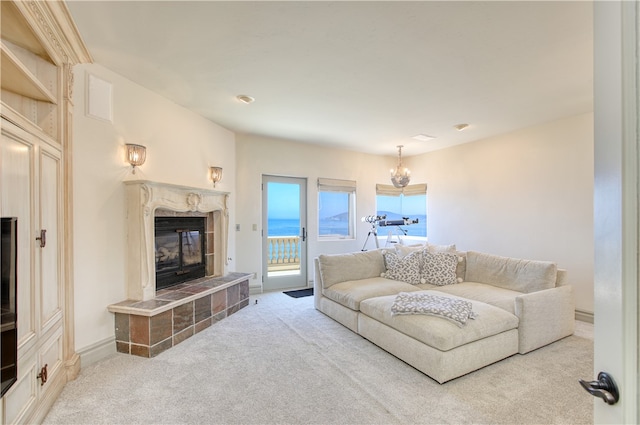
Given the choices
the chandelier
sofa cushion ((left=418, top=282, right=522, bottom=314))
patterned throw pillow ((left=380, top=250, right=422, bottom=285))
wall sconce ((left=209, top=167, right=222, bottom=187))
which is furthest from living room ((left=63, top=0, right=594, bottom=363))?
patterned throw pillow ((left=380, top=250, right=422, bottom=285))

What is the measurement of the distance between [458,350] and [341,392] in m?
0.97

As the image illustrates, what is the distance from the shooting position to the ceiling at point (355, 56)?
1935 millimetres

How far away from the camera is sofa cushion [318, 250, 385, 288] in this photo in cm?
387

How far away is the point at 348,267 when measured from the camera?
3971 mm

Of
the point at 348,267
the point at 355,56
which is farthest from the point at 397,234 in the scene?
the point at 355,56

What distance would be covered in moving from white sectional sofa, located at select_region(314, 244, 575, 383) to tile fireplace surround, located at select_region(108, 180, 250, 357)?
4.70 ft

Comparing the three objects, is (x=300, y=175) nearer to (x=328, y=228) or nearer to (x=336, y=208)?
(x=336, y=208)

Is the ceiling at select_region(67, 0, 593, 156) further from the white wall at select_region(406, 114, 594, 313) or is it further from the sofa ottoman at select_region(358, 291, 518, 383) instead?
the sofa ottoman at select_region(358, 291, 518, 383)

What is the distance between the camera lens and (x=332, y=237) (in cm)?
582

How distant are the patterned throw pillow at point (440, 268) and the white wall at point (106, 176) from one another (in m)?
3.32

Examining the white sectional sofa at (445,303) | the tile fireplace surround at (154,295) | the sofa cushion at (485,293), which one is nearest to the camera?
the white sectional sofa at (445,303)

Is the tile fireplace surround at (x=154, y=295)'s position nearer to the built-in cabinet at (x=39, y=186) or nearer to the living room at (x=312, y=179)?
the living room at (x=312, y=179)

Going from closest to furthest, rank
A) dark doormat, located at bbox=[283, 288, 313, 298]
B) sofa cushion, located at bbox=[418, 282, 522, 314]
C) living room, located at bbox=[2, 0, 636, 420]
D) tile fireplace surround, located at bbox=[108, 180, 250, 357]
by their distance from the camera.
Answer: living room, located at bbox=[2, 0, 636, 420], tile fireplace surround, located at bbox=[108, 180, 250, 357], sofa cushion, located at bbox=[418, 282, 522, 314], dark doormat, located at bbox=[283, 288, 313, 298]

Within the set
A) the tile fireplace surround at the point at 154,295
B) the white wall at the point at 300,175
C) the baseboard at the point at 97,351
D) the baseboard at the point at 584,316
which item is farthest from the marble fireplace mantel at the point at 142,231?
the baseboard at the point at 584,316
